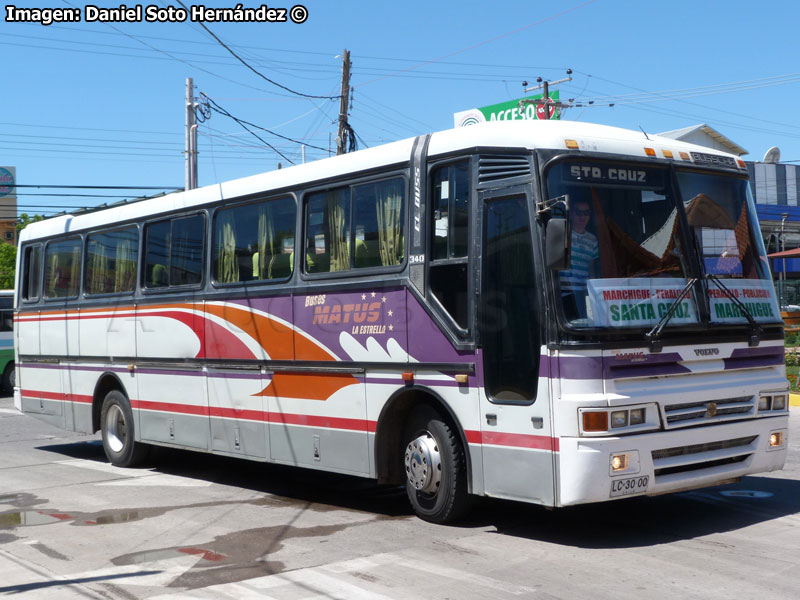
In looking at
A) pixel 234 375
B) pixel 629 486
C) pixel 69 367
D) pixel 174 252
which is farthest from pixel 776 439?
pixel 69 367

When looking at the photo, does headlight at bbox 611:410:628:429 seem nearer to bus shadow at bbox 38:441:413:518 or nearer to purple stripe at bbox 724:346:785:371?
purple stripe at bbox 724:346:785:371

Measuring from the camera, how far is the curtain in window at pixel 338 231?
9656 millimetres

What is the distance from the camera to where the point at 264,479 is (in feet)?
40.1

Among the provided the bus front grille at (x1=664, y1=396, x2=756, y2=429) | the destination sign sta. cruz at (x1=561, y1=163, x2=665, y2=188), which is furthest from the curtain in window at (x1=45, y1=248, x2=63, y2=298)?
the bus front grille at (x1=664, y1=396, x2=756, y2=429)

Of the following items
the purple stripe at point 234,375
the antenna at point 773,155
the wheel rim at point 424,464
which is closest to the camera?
the wheel rim at point 424,464

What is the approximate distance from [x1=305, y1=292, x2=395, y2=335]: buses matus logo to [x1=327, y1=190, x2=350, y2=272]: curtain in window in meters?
0.37

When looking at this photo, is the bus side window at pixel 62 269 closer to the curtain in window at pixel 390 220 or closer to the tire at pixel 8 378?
the curtain in window at pixel 390 220

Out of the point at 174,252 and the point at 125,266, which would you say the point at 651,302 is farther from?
the point at 125,266

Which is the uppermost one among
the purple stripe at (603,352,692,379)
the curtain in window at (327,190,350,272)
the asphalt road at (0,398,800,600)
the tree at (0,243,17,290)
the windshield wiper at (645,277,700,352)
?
the tree at (0,243,17,290)

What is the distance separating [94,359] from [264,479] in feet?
11.3

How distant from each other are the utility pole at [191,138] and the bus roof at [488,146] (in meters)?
19.6

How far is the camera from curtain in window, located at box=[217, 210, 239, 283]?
1130 centimetres

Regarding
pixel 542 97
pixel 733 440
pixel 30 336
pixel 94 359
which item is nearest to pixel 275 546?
pixel 733 440

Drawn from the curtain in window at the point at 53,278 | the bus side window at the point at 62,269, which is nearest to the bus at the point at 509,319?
the bus side window at the point at 62,269
